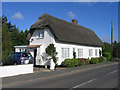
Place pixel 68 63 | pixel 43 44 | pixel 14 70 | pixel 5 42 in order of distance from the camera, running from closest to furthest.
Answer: pixel 14 70 < pixel 5 42 < pixel 68 63 < pixel 43 44

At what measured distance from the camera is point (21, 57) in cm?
1717

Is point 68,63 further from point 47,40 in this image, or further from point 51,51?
point 47,40

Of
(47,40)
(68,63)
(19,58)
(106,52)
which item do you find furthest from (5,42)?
(106,52)

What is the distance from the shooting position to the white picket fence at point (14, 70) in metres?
11.9

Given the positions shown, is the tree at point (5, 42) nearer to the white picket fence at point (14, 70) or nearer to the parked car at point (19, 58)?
the white picket fence at point (14, 70)

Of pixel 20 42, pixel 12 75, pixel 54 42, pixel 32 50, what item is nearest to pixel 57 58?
pixel 54 42

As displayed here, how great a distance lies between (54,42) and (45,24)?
2.91m

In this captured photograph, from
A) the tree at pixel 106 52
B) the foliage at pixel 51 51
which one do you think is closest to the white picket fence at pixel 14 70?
the foliage at pixel 51 51

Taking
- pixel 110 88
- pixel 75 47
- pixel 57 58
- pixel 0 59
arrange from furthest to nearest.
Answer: pixel 75 47
pixel 57 58
pixel 0 59
pixel 110 88

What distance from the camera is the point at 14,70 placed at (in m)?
12.8

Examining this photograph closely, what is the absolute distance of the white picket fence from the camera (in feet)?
39.0

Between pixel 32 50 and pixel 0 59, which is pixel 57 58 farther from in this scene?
pixel 0 59

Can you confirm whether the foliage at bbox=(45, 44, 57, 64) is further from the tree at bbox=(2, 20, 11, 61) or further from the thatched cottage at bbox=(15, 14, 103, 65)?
the tree at bbox=(2, 20, 11, 61)

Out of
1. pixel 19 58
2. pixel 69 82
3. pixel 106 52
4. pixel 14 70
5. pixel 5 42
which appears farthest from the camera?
pixel 106 52
